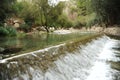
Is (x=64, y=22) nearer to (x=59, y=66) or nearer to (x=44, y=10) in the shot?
(x=44, y=10)

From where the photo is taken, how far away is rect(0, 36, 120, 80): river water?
5402mm

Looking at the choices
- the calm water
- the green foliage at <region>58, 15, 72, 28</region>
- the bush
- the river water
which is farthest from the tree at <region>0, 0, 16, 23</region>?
the green foliage at <region>58, 15, 72, 28</region>

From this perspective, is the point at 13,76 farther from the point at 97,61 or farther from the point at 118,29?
the point at 118,29

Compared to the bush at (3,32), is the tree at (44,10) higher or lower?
higher

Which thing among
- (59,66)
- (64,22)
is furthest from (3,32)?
(64,22)

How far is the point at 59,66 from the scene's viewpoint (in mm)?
7219

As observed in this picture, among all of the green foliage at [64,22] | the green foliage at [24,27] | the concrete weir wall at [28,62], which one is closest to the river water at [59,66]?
the concrete weir wall at [28,62]

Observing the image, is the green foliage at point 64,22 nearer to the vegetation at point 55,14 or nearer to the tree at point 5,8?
the vegetation at point 55,14

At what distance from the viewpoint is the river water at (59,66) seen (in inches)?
213

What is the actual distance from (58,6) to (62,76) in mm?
28292

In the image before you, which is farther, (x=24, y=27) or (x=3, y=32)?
(x=24, y=27)

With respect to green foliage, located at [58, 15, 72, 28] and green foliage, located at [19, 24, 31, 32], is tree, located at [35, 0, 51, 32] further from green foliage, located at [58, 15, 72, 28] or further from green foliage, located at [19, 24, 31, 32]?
green foliage, located at [19, 24, 31, 32]

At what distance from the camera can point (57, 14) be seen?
1356 inches

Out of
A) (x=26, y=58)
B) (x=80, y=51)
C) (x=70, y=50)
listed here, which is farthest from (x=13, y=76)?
(x=80, y=51)
